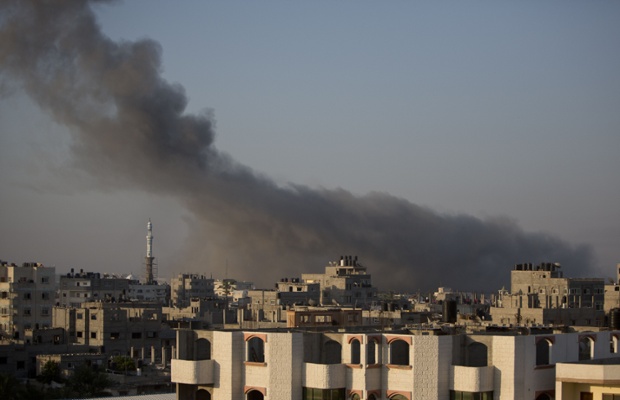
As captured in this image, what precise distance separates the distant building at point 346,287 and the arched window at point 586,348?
111 metres

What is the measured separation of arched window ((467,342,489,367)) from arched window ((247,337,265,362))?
22.5ft

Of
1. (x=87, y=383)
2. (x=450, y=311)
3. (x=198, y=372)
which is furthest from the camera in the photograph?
(x=87, y=383)

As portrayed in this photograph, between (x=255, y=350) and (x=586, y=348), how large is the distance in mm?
10978

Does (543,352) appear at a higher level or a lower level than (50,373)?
higher

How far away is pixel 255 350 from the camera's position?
4600 centimetres

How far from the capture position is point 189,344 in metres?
47.2

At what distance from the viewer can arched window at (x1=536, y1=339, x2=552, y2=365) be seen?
4328 cm

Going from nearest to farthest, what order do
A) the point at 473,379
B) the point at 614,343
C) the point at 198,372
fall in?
the point at 473,379
the point at 198,372
the point at 614,343

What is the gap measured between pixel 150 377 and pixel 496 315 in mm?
43031

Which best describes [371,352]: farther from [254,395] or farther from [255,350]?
[254,395]

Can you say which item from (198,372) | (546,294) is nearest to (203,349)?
(198,372)

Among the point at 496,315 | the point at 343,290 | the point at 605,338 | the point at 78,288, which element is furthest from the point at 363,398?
the point at 343,290

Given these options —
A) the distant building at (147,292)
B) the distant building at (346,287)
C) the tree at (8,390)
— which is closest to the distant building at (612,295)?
the distant building at (346,287)

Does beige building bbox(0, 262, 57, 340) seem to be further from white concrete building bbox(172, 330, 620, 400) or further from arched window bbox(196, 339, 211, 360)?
white concrete building bbox(172, 330, 620, 400)
